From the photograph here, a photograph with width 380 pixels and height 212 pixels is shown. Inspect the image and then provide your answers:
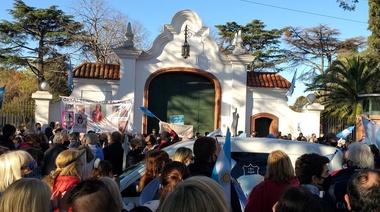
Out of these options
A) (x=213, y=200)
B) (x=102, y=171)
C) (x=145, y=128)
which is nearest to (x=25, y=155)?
(x=102, y=171)

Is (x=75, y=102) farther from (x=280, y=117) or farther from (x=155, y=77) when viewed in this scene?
(x=280, y=117)

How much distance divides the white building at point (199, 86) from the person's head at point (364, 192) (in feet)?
57.3

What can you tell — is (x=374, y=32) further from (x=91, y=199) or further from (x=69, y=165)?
(x=91, y=199)

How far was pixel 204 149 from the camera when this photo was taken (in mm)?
4637

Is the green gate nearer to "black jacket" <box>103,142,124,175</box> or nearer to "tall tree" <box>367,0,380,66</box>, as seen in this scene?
"black jacket" <box>103,142,124,175</box>

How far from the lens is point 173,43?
826 inches

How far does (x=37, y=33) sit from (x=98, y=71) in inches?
892

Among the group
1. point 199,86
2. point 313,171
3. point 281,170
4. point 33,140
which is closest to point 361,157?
point 313,171

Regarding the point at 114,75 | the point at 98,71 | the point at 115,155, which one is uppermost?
the point at 98,71

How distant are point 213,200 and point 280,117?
19.8 meters

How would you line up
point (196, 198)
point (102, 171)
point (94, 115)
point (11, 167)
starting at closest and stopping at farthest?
point (196, 198) → point (11, 167) → point (102, 171) → point (94, 115)

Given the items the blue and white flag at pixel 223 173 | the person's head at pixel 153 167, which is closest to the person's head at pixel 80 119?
the person's head at pixel 153 167

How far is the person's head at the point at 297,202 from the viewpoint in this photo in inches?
106

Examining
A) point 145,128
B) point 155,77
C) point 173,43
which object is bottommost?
point 145,128
